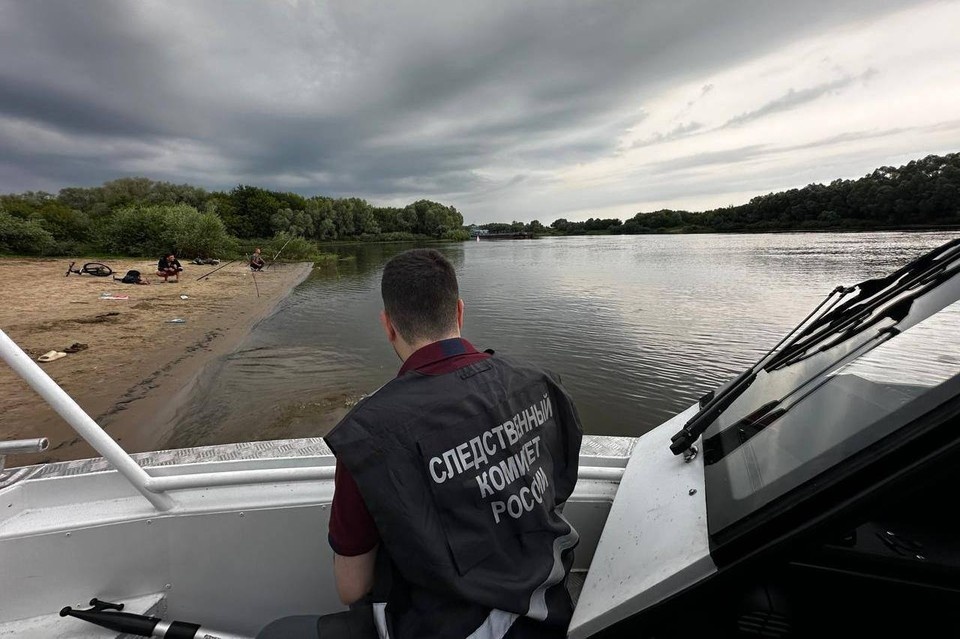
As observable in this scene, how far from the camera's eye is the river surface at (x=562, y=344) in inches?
297

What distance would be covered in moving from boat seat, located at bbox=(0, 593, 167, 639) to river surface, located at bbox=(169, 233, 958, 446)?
186 inches

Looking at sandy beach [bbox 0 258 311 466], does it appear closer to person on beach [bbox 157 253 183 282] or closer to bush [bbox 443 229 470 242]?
person on beach [bbox 157 253 183 282]

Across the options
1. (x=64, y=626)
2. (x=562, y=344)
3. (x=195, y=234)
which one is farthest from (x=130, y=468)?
(x=195, y=234)

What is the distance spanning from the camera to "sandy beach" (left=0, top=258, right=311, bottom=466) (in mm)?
6543

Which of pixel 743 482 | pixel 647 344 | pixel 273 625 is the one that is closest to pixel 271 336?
pixel 647 344

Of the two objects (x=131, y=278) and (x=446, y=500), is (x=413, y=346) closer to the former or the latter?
(x=446, y=500)

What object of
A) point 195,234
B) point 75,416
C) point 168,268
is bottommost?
point 168,268

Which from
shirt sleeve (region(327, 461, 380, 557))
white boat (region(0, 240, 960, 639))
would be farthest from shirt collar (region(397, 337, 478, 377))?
white boat (region(0, 240, 960, 639))

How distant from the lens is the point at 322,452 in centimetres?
226

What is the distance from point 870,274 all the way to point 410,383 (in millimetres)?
29568

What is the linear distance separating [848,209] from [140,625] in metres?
80.9

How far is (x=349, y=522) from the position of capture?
3.75ft

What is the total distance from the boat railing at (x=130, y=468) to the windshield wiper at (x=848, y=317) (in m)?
0.56

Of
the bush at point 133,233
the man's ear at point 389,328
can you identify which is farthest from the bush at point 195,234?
the man's ear at point 389,328
